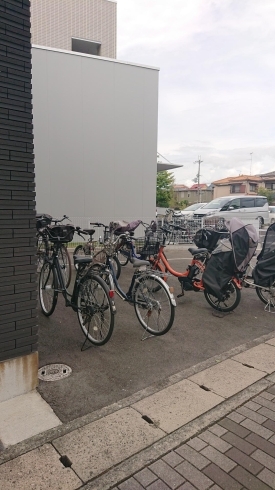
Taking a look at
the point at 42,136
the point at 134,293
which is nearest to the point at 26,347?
the point at 134,293

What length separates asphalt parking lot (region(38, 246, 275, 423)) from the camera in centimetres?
277

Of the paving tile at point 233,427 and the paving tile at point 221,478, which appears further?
the paving tile at point 233,427

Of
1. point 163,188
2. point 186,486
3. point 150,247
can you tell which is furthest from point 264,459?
point 163,188

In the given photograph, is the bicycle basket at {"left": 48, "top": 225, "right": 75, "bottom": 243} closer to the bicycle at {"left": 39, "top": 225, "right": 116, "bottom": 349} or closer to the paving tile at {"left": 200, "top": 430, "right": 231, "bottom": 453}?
the bicycle at {"left": 39, "top": 225, "right": 116, "bottom": 349}

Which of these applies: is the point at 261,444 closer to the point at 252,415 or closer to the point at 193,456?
the point at 252,415

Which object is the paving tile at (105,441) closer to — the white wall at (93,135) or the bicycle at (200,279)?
the bicycle at (200,279)

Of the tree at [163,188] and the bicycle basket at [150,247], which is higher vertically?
the tree at [163,188]

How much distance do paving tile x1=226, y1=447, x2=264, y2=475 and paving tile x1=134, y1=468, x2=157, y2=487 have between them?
1.68 ft

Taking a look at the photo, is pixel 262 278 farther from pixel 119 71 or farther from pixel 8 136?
pixel 119 71

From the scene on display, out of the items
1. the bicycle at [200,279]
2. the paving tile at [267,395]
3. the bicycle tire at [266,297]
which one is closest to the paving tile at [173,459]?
the paving tile at [267,395]

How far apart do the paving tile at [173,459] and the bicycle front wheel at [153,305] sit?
1.68 m

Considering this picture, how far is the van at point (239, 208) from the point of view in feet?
53.0

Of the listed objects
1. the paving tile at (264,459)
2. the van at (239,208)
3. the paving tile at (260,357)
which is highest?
the van at (239,208)

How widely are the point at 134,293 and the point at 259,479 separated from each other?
Answer: 7.55 feet
